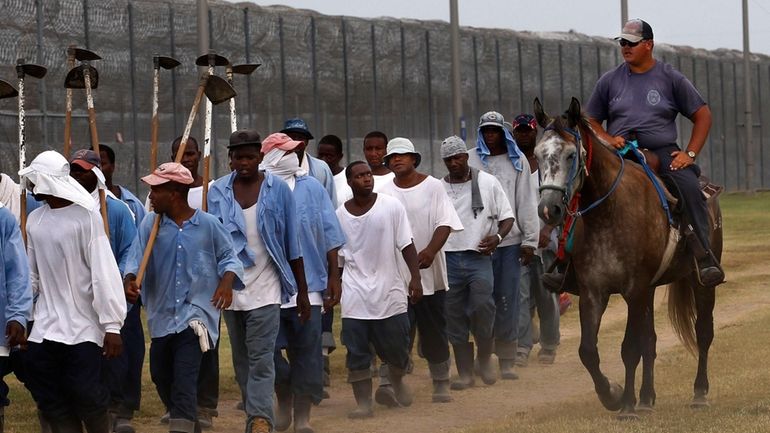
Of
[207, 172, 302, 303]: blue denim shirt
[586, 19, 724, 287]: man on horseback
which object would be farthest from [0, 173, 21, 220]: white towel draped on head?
[586, 19, 724, 287]: man on horseback

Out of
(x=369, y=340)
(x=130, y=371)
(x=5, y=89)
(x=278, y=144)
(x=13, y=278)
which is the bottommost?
(x=130, y=371)

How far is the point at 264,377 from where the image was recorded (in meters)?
10.4

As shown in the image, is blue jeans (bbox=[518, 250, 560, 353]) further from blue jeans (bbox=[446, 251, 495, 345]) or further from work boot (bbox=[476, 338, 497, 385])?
blue jeans (bbox=[446, 251, 495, 345])

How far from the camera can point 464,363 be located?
13414 mm

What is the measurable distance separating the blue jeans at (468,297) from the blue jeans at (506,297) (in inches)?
21.3

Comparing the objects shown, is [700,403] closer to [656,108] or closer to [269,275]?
[656,108]

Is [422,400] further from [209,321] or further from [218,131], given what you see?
[218,131]

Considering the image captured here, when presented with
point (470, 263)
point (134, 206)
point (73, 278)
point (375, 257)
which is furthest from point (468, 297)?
point (73, 278)

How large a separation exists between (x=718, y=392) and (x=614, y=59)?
36.0 meters

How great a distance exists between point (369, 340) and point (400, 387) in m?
0.56

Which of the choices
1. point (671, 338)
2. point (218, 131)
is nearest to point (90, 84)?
point (671, 338)

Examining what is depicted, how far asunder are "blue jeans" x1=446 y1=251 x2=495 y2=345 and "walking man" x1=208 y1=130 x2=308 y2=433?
282 centimetres

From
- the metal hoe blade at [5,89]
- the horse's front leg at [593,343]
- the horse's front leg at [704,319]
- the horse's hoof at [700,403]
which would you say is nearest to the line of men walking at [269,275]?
the metal hoe blade at [5,89]

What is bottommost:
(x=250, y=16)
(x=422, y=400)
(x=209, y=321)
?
(x=422, y=400)
